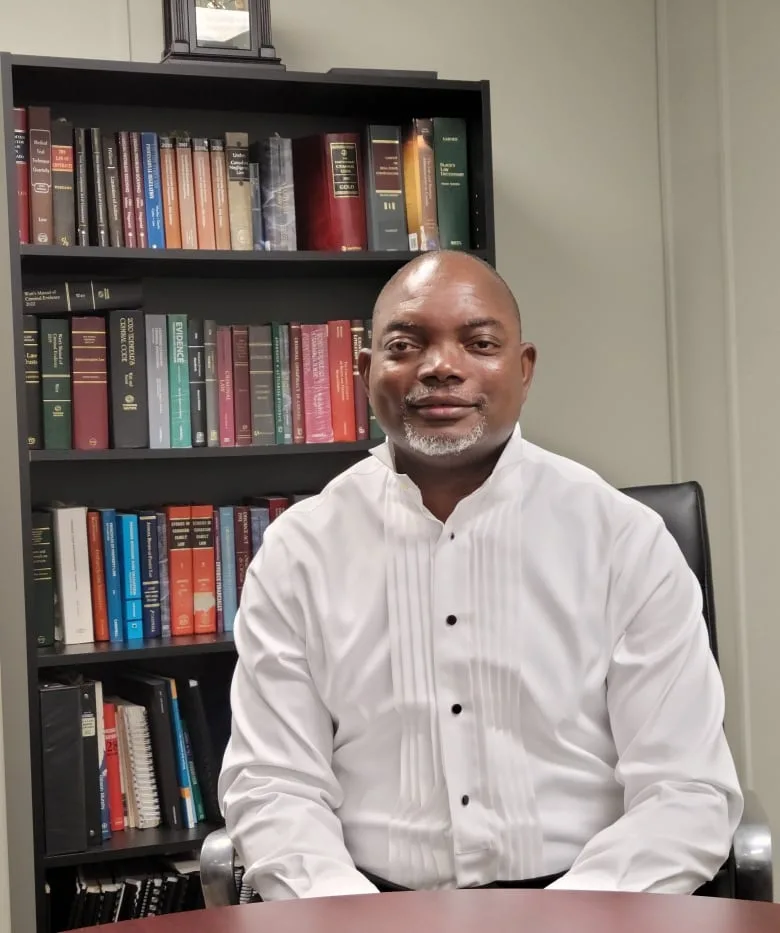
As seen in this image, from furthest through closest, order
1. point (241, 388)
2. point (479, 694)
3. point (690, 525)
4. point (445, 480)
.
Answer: point (241, 388) < point (690, 525) < point (445, 480) < point (479, 694)

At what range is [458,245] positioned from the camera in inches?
112

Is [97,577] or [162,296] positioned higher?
[162,296]

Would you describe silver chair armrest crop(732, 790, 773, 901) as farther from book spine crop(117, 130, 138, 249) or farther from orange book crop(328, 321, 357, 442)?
book spine crop(117, 130, 138, 249)

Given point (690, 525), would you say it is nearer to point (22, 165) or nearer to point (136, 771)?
point (136, 771)

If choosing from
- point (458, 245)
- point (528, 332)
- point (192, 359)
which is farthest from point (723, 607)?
point (192, 359)

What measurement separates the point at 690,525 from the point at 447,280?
2.01 ft

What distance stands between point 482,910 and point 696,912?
18 cm

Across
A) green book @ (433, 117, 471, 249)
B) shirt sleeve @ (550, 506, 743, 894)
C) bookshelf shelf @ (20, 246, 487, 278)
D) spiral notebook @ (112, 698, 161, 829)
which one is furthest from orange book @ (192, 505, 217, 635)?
shirt sleeve @ (550, 506, 743, 894)

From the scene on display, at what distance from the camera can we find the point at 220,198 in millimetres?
2725

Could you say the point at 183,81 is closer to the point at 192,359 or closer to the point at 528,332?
the point at 192,359

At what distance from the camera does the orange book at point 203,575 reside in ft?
8.97

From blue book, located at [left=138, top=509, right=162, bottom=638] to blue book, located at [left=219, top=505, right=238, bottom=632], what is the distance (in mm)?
146

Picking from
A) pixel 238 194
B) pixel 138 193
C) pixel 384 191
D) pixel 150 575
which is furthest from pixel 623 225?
pixel 150 575

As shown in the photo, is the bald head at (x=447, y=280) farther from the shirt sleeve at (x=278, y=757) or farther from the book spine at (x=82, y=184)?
the book spine at (x=82, y=184)
